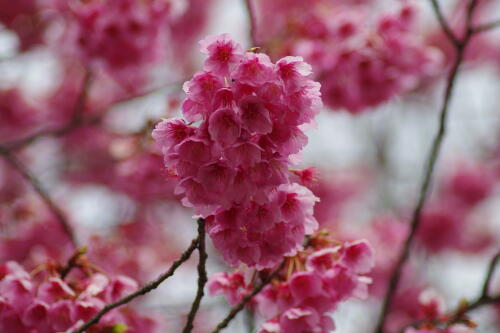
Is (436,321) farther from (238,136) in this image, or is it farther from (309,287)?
(238,136)

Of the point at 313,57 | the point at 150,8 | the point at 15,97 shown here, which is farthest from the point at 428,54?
the point at 15,97

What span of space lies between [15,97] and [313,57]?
3829 mm

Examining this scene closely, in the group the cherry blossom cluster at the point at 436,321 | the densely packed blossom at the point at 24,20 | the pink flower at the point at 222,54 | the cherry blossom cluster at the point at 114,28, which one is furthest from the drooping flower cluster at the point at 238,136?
the densely packed blossom at the point at 24,20

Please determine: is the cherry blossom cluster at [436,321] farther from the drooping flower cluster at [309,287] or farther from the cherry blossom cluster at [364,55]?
the cherry blossom cluster at [364,55]

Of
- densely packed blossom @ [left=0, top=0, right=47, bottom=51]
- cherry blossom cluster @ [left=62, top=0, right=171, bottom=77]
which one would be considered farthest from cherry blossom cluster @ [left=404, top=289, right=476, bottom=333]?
densely packed blossom @ [left=0, top=0, right=47, bottom=51]

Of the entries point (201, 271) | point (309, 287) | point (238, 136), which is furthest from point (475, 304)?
point (238, 136)

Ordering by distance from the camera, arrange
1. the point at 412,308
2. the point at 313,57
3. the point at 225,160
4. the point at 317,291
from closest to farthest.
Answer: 1. the point at 225,160
2. the point at 317,291
3. the point at 313,57
4. the point at 412,308

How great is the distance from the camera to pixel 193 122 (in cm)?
176

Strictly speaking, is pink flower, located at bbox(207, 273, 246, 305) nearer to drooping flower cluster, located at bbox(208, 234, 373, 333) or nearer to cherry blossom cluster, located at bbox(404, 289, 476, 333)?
drooping flower cluster, located at bbox(208, 234, 373, 333)

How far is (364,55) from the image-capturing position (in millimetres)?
3469

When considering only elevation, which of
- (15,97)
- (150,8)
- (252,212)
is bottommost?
(252,212)

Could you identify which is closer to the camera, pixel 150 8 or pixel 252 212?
pixel 252 212

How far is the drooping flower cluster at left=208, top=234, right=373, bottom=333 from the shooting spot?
201cm

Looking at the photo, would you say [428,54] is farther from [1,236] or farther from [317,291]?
[1,236]
